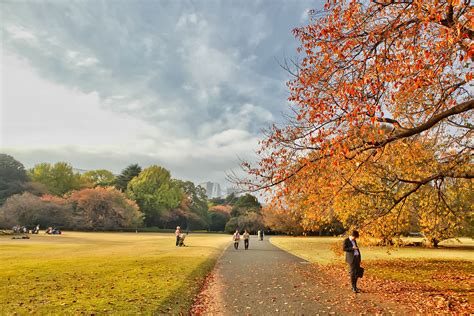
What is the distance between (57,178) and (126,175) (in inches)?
660

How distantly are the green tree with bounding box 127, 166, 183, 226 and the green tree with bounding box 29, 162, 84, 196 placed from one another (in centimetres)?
1431

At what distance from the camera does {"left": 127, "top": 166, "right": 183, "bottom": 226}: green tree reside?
8306cm

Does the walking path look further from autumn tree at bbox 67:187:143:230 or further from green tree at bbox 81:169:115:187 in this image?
green tree at bbox 81:169:115:187

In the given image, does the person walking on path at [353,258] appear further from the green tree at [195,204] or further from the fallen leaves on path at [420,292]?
the green tree at [195,204]

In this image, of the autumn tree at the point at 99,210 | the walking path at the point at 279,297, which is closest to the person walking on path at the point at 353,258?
the walking path at the point at 279,297

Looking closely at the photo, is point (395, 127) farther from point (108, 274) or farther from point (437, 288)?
point (108, 274)

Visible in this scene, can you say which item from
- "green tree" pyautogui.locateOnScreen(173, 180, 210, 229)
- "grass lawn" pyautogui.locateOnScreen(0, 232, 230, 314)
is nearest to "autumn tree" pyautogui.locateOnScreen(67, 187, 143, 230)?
"green tree" pyautogui.locateOnScreen(173, 180, 210, 229)

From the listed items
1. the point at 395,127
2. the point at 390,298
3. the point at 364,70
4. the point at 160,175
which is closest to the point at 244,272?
the point at 390,298

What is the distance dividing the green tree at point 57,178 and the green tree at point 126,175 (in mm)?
9173

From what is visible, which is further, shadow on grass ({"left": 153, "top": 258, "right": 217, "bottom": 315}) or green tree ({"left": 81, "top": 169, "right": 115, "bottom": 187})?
green tree ({"left": 81, "top": 169, "right": 115, "bottom": 187})

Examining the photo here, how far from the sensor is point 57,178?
83938mm

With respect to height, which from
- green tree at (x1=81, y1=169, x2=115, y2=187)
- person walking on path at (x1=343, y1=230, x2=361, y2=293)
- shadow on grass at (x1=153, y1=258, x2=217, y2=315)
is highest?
green tree at (x1=81, y1=169, x2=115, y2=187)

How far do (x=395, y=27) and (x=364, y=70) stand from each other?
46.2 inches

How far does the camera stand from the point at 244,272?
1556 centimetres
